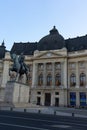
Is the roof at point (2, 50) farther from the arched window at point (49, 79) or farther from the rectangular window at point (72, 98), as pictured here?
the rectangular window at point (72, 98)

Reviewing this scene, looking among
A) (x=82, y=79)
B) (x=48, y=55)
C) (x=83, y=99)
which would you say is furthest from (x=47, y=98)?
(x=48, y=55)

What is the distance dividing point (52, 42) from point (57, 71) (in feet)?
32.6

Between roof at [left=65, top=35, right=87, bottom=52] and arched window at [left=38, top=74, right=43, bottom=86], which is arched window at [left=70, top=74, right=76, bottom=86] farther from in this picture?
arched window at [left=38, top=74, right=43, bottom=86]

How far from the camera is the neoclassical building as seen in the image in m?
56.8

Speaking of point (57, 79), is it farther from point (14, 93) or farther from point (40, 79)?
point (14, 93)

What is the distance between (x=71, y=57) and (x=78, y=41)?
648 cm

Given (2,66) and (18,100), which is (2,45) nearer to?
(2,66)

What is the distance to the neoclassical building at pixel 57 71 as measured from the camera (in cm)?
5684

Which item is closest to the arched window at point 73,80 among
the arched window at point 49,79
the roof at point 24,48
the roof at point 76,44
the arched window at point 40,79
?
the arched window at point 49,79

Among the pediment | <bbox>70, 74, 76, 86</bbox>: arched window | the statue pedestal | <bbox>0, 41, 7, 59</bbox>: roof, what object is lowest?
the statue pedestal

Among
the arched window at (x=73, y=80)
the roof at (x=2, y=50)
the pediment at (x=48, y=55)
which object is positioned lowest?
the arched window at (x=73, y=80)

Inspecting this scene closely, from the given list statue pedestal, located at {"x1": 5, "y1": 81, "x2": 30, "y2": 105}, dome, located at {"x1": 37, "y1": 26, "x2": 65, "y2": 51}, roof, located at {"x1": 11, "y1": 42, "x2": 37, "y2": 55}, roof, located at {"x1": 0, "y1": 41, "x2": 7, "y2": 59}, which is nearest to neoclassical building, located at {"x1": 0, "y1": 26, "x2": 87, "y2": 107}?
dome, located at {"x1": 37, "y1": 26, "x2": 65, "y2": 51}

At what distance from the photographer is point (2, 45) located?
75625 millimetres

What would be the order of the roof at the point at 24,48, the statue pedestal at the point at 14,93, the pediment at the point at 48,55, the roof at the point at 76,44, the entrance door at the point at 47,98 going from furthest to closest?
the roof at the point at 24,48, the pediment at the point at 48,55, the roof at the point at 76,44, the entrance door at the point at 47,98, the statue pedestal at the point at 14,93
